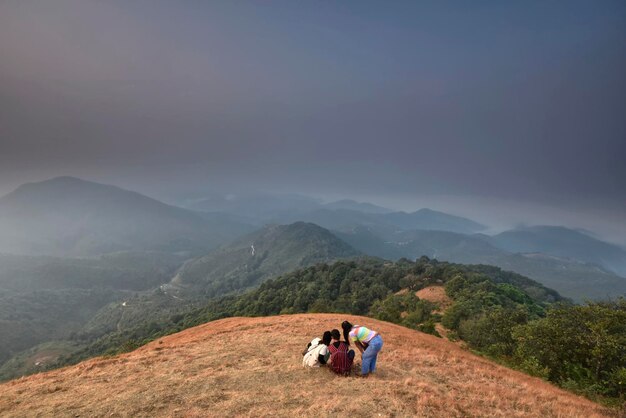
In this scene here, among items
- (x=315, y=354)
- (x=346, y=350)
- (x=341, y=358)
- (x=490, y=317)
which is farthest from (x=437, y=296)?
(x=341, y=358)

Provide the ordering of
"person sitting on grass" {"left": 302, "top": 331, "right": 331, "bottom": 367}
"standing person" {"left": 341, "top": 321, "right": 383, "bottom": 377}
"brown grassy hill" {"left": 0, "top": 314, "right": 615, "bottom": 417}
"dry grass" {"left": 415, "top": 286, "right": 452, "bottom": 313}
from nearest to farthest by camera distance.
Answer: "brown grassy hill" {"left": 0, "top": 314, "right": 615, "bottom": 417} → "standing person" {"left": 341, "top": 321, "right": 383, "bottom": 377} → "person sitting on grass" {"left": 302, "top": 331, "right": 331, "bottom": 367} → "dry grass" {"left": 415, "top": 286, "right": 452, "bottom": 313}

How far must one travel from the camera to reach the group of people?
13.8 metres

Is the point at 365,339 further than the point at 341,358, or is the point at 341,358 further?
the point at 341,358

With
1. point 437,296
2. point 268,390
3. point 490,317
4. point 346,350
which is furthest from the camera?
point 437,296

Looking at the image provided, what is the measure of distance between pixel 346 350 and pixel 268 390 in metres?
3.83

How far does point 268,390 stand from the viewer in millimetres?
12547

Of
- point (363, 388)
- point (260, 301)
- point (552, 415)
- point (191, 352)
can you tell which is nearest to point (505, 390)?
point (552, 415)

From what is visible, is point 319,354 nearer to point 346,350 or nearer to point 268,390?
point 346,350

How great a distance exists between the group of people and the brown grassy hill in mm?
476

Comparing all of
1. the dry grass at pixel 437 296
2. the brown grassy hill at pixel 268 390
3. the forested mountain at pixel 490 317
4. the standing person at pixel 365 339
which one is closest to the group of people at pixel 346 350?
the standing person at pixel 365 339

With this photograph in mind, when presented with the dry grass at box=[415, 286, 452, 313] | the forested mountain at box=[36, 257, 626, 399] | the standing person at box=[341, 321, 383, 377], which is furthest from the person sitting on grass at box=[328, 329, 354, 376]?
the dry grass at box=[415, 286, 452, 313]

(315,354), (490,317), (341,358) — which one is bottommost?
(490,317)

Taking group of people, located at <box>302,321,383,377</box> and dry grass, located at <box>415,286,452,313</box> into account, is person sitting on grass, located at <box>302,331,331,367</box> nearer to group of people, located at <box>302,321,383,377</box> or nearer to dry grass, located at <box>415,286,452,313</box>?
group of people, located at <box>302,321,383,377</box>

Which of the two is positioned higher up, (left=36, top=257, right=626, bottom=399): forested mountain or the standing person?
the standing person
